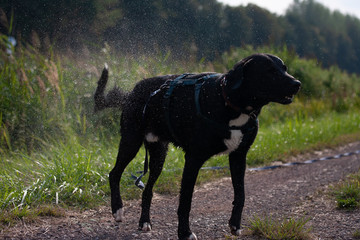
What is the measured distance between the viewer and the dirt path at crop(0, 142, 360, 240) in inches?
125

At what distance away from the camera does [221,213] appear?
377cm

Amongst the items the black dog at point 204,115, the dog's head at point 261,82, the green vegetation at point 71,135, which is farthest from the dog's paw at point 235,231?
the green vegetation at point 71,135

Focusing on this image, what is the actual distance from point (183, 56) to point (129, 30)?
3.40 ft

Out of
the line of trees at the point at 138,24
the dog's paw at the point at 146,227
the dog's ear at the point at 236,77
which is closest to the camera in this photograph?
the dog's ear at the point at 236,77

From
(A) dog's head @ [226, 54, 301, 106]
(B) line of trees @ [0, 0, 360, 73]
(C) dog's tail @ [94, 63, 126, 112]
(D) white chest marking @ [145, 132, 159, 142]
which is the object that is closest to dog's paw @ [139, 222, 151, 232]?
(D) white chest marking @ [145, 132, 159, 142]

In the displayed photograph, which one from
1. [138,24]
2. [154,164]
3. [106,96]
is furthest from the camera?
[138,24]

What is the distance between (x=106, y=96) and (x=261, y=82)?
1.80m

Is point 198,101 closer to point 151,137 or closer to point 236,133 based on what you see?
point 236,133

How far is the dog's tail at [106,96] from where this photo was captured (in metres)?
3.99

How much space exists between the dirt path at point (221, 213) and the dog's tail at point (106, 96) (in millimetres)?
992

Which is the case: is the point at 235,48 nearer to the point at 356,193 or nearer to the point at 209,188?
the point at 209,188

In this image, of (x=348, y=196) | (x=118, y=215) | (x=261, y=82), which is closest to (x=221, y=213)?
(x=118, y=215)

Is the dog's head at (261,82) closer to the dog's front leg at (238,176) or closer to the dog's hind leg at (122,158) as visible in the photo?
the dog's front leg at (238,176)

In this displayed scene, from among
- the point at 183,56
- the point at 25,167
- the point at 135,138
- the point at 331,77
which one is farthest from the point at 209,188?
the point at 331,77
